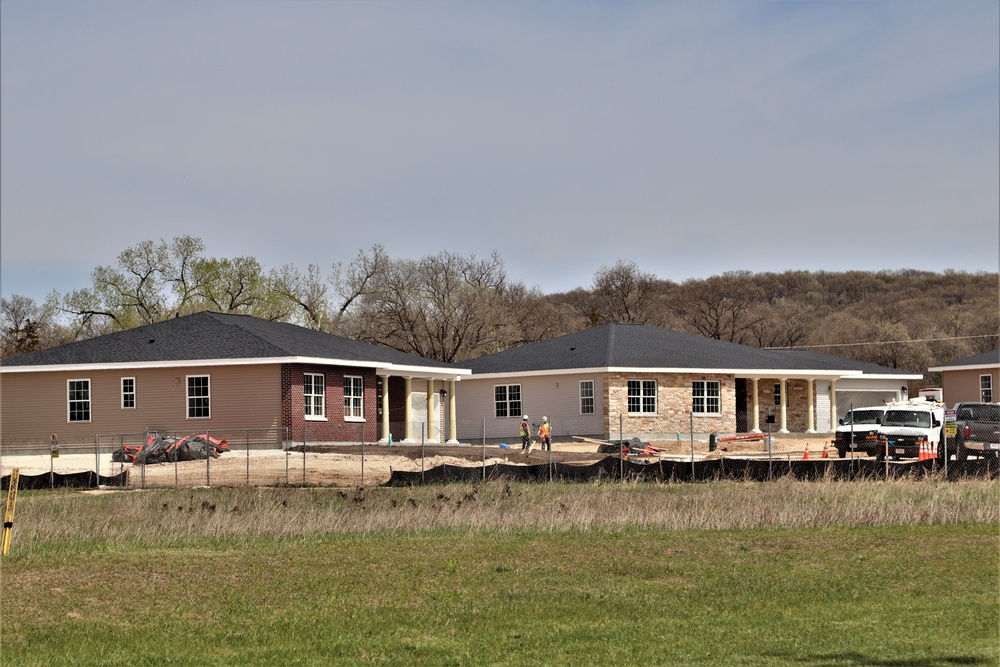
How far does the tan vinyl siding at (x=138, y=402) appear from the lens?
39969mm

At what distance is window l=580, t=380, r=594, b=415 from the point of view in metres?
48.8

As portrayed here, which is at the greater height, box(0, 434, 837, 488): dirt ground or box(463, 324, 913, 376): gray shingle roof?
box(463, 324, 913, 376): gray shingle roof


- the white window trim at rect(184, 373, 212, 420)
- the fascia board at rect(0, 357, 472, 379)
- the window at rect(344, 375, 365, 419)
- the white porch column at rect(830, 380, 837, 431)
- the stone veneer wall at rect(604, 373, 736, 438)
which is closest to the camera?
the fascia board at rect(0, 357, 472, 379)

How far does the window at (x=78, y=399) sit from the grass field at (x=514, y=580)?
19731 mm

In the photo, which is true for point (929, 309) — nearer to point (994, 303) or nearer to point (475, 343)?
point (994, 303)

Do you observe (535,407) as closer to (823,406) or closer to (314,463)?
(823,406)

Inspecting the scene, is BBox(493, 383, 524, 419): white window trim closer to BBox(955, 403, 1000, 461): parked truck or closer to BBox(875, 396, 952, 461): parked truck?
BBox(875, 396, 952, 461): parked truck

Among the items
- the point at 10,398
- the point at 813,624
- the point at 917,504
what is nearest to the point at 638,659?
the point at 813,624

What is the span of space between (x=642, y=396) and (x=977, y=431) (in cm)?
1564

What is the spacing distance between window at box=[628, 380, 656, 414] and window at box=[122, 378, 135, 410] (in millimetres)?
19644

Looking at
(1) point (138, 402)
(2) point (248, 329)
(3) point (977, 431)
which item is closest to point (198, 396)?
(1) point (138, 402)

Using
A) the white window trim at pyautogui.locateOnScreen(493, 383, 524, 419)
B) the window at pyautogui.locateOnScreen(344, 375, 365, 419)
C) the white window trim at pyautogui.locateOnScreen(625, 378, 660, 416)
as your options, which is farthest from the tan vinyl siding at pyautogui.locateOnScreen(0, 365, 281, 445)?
the white window trim at pyautogui.locateOnScreen(625, 378, 660, 416)

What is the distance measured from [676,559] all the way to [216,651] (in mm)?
7259

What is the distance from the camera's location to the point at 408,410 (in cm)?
4628
